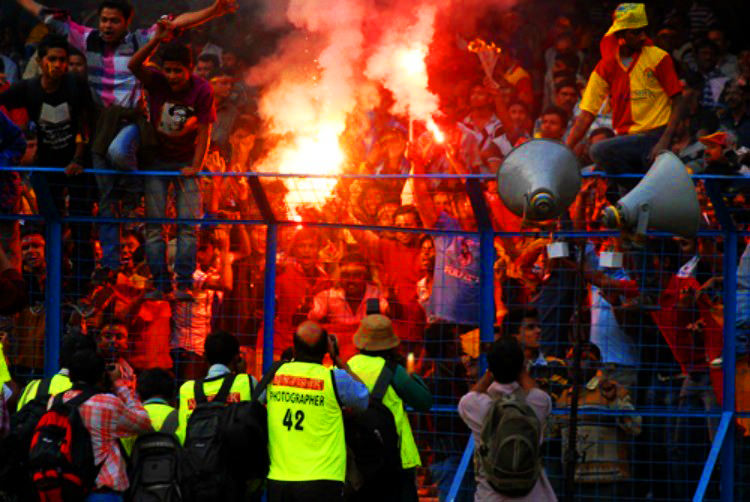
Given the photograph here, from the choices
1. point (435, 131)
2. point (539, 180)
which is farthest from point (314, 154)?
point (539, 180)

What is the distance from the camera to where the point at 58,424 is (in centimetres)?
837

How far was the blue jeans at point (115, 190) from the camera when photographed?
10.1 m

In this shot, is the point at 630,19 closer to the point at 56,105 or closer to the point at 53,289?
the point at 56,105

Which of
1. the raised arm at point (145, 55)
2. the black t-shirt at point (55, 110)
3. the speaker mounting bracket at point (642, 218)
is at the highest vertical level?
the raised arm at point (145, 55)

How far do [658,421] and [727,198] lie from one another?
1512 millimetres

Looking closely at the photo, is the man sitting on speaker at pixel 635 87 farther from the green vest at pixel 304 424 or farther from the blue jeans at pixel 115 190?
the green vest at pixel 304 424

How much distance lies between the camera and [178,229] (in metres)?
10.1

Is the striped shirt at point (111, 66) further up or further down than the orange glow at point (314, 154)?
further up

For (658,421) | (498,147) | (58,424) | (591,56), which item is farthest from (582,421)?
(591,56)

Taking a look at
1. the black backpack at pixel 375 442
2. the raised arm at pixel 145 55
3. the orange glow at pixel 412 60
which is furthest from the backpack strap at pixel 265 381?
the orange glow at pixel 412 60

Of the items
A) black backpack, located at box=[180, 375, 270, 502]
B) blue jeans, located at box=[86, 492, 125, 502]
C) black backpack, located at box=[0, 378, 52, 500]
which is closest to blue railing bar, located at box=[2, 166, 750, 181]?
black backpack, located at box=[180, 375, 270, 502]

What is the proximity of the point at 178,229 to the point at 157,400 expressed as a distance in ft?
Answer: 5.29

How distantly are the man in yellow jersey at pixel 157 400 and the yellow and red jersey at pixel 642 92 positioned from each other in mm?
3750

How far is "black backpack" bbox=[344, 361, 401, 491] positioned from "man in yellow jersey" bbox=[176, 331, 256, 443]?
2.03 ft
